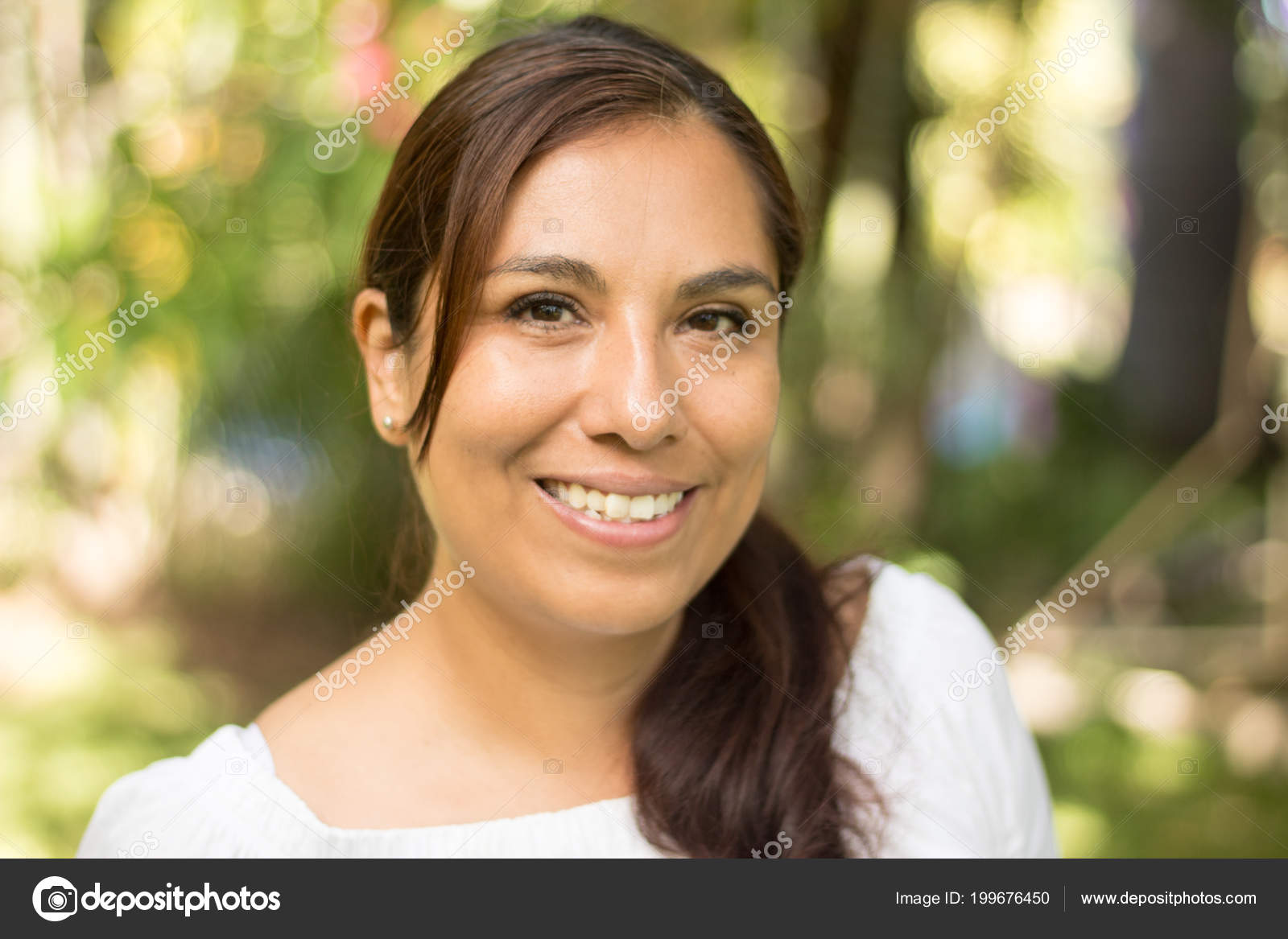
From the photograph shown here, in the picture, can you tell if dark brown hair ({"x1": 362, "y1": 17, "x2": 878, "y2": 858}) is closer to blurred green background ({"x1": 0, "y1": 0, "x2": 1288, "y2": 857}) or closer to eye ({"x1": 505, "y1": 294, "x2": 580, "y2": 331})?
eye ({"x1": 505, "y1": 294, "x2": 580, "y2": 331})

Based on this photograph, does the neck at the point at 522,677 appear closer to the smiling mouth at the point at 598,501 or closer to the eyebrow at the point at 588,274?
the smiling mouth at the point at 598,501

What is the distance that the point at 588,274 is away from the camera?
4.43ft

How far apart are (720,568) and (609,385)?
634 mm

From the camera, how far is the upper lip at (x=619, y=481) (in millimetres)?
1398

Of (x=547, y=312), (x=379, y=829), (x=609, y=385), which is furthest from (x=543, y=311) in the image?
(x=379, y=829)

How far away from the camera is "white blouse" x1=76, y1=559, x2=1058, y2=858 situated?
1.51 m

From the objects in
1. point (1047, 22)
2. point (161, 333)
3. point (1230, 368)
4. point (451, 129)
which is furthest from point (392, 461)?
point (1230, 368)

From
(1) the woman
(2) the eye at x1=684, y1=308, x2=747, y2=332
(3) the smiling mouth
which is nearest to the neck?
(1) the woman

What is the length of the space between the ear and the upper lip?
272 mm

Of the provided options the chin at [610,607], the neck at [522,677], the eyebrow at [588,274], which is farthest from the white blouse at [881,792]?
the eyebrow at [588,274]

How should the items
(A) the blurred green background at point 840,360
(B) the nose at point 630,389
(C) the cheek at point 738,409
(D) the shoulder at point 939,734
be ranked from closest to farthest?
(B) the nose at point 630,389 → (C) the cheek at point 738,409 → (D) the shoulder at point 939,734 → (A) the blurred green background at point 840,360

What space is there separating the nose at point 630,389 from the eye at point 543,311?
0.06 meters

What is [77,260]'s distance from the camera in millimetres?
2773
